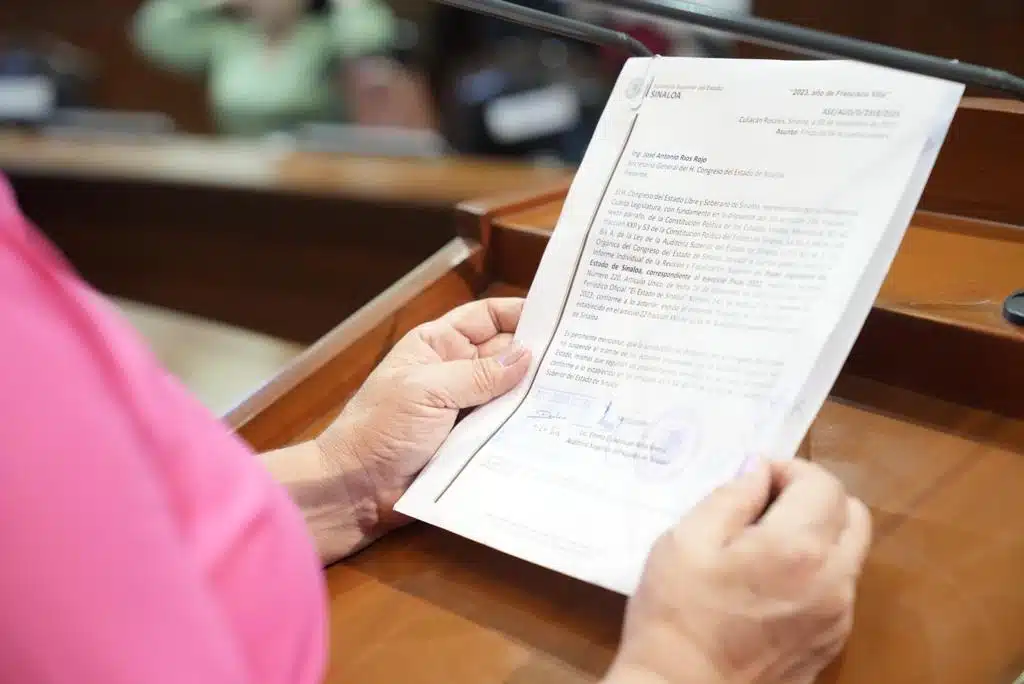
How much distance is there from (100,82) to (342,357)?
3469 mm

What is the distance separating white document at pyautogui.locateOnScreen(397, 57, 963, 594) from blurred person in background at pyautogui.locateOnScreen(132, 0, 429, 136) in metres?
1.98

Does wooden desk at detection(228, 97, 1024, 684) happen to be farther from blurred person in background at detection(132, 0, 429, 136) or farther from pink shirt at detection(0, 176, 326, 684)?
blurred person in background at detection(132, 0, 429, 136)

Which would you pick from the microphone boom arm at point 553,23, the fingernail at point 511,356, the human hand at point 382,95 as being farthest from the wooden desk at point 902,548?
the human hand at point 382,95

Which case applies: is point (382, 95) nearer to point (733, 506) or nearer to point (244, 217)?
point (244, 217)

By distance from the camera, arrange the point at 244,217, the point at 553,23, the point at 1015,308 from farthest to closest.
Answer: the point at 244,217 → the point at 553,23 → the point at 1015,308

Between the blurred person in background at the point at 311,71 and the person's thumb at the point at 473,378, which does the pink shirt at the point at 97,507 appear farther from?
the blurred person in background at the point at 311,71

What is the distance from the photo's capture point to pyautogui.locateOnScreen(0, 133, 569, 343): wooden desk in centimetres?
175

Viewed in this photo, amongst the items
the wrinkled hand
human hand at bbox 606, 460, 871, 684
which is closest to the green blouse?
the wrinkled hand

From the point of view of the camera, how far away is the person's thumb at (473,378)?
62cm

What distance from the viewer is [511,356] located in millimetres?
638

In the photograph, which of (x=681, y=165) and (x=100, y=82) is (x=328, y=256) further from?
(x=100, y=82)

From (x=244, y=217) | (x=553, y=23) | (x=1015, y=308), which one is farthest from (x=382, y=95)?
(x=1015, y=308)

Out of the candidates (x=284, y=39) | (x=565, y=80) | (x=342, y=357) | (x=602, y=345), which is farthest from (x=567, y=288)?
(x=284, y=39)

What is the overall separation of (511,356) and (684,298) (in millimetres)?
125
